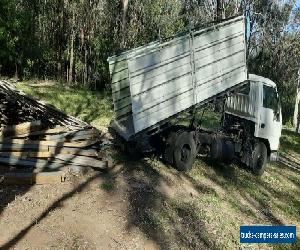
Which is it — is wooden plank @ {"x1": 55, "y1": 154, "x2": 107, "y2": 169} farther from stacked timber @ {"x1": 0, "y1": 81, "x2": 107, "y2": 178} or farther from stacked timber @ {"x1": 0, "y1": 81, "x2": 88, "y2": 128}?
stacked timber @ {"x1": 0, "y1": 81, "x2": 88, "y2": 128}

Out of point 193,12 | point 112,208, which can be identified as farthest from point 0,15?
point 193,12

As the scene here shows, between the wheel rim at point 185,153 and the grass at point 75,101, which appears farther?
the grass at point 75,101

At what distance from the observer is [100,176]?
1073cm

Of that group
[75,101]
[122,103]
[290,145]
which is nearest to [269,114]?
[122,103]

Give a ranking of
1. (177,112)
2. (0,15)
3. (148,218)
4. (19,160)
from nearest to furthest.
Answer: (148,218) → (19,160) → (177,112) → (0,15)

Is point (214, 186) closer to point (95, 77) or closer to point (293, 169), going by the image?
point (293, 169)

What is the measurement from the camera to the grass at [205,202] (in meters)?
8.75

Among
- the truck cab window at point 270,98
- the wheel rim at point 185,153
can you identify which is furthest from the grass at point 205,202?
the truck cab window at point 270,98

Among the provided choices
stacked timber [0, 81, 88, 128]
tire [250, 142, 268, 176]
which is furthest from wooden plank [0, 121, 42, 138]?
tire [250, 142, 268, 176]

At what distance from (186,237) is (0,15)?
850 inches

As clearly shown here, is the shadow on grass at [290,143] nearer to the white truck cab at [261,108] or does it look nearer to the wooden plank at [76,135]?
the white truck cab at [261,108]

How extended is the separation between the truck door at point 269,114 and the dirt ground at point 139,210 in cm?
187

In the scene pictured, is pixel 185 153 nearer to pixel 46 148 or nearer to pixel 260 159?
pixel 260 159

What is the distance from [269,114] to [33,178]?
7.56 metres
